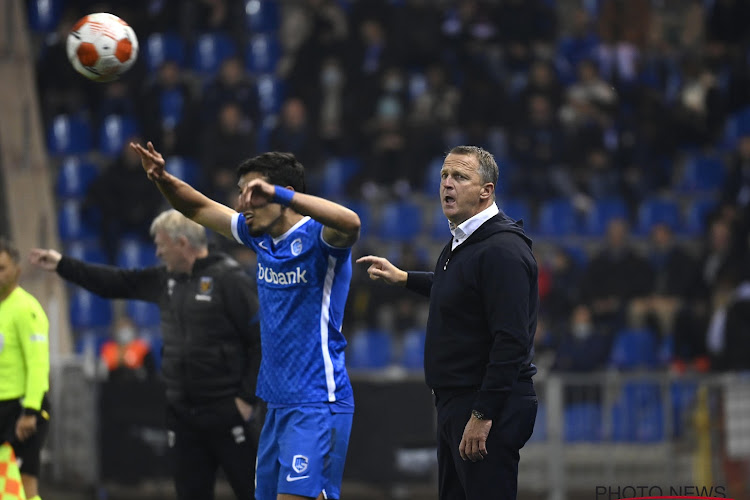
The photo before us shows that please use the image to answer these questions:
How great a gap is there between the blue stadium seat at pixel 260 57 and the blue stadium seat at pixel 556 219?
5.26 m

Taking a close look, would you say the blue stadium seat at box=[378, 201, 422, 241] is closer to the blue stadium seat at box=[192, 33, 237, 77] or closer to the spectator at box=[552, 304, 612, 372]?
the spectator at box=[552, 304, 612, 372]

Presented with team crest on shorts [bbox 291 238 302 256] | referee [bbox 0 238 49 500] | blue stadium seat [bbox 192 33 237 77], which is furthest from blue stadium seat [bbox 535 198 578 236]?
team crest on shorts [bbox 291 238 302 256]

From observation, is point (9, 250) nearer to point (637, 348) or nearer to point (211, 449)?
point (211, 449)

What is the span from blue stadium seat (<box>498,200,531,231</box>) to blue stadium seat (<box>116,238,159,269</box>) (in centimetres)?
504

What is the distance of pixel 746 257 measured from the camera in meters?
15.3

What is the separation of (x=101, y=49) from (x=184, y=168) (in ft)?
35.4

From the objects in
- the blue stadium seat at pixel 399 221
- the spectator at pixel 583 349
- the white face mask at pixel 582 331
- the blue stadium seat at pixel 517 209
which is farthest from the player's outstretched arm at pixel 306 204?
the blue stadium seat at pixel 517 209

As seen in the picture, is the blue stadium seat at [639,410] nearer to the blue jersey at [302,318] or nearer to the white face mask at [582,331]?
the white face mask at [582,331]

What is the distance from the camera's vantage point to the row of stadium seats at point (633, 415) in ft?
42.1

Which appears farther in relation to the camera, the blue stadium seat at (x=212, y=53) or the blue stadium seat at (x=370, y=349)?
the blue stadium seat at (x=212, y=53)

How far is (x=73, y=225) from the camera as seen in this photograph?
1736cm

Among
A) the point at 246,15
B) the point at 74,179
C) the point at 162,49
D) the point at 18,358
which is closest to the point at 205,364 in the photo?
the point at 18,358

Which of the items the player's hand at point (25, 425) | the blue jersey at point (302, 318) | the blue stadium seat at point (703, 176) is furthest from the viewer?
the blue stadium seat at point (703, 176)

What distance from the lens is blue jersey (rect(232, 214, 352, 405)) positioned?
6.03 m
